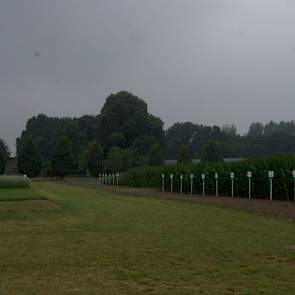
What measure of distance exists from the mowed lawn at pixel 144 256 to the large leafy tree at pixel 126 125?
9860 centimetres

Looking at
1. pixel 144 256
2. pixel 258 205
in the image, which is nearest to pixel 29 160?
pixel 258 205

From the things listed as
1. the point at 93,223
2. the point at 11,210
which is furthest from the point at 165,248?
the point at 11,210

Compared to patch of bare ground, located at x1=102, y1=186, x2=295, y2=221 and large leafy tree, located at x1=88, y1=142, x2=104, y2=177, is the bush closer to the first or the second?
patch of bare ground, located at x1=102, y1=186, x2=295, y2=221

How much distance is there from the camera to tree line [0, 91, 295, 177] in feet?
325

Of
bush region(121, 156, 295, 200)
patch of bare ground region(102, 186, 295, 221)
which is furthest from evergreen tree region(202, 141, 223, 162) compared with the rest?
patch of bare ground region(102, 186, 295, 221)

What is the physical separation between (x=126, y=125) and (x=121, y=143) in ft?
11.5

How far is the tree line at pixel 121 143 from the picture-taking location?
99125 mm

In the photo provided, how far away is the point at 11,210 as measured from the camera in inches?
858

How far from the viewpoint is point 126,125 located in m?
119

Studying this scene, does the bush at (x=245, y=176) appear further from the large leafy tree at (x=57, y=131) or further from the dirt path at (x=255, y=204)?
the large leafy tree at (x=57, y=131)

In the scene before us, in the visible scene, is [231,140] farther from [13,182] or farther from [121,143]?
[13,182]

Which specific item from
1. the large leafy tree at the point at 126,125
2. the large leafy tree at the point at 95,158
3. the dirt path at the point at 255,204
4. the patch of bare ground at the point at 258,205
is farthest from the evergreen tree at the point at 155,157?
the patch of bare ground at the point at 258,205

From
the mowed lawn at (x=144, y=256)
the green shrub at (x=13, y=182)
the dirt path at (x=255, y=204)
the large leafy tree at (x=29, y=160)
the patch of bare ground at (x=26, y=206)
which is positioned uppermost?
the large leafy tree at (x=29, y=160)

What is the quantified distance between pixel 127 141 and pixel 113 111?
6.29 meters
